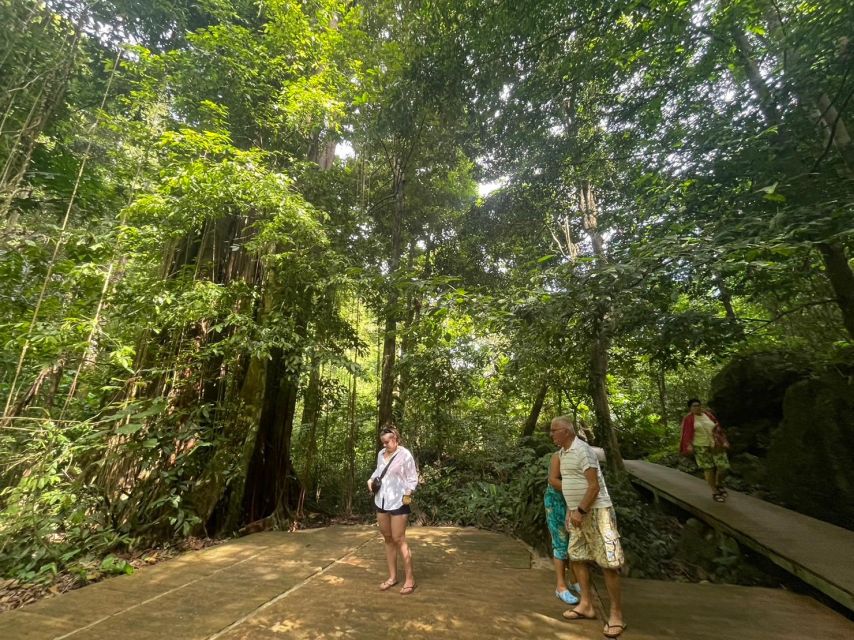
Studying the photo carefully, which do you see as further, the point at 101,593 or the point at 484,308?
the point at 484,308

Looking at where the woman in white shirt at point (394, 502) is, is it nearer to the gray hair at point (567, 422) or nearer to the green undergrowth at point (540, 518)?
the gray hair at point (567, 422)

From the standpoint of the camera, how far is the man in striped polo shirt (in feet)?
8.36

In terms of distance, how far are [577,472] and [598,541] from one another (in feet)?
1.54

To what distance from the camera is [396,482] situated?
10.7 ft

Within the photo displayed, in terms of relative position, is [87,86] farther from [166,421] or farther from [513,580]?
[513,580]

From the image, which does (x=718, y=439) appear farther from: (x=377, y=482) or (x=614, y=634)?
(x=377, y=482)

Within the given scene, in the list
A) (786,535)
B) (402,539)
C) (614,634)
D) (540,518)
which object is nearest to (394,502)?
(402,539)

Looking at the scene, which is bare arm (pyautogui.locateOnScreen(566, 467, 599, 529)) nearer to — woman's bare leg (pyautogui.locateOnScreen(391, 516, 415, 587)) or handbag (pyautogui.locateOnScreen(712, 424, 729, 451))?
woman's bare leg (pyautogui.locateOnScreen(391, 516, 415, 587))

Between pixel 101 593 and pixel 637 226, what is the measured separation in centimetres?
836

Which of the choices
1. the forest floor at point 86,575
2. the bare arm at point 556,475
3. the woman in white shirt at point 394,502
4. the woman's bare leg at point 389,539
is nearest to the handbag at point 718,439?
the bare arm at point 556,475

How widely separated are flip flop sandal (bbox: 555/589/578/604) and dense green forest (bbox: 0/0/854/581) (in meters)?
1.62

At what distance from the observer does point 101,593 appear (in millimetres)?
3242

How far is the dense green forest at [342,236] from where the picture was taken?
400 cm

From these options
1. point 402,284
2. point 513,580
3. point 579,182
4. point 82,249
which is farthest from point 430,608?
point 579,182
